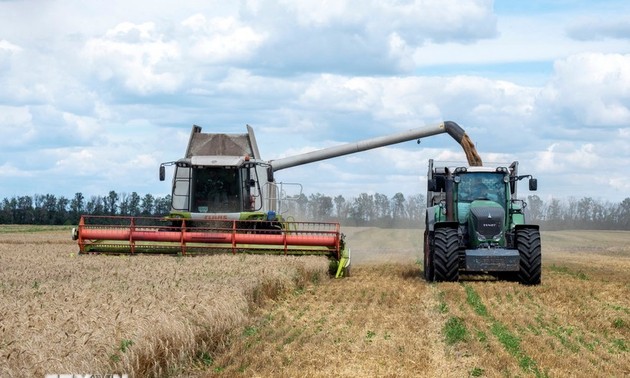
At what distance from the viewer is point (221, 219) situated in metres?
22.5

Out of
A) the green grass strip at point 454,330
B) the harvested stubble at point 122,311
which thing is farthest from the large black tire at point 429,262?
the green grass strip at point 454,330

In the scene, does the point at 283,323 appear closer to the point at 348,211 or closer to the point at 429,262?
the point at 429,262

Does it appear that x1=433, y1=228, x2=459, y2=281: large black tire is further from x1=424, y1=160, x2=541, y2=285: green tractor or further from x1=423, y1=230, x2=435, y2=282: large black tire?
x1=423, y1=230, x2=435, y2=282: large black tire

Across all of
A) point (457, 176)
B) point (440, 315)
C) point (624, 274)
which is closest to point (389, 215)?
point (624, 274)

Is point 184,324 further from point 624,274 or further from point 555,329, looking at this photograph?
point 624,274

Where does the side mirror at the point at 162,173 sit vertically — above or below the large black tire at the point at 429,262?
above

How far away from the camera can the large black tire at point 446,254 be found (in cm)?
1820

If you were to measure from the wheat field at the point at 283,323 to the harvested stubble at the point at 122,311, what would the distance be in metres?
0.02

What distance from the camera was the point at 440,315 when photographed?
44.5 ft

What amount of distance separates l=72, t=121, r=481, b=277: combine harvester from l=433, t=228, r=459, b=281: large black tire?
2.82m

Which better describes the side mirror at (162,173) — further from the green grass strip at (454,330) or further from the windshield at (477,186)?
the green grass strip at (454,330)

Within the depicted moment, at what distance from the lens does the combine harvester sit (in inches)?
821

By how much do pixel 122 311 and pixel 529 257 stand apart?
34.9 feet

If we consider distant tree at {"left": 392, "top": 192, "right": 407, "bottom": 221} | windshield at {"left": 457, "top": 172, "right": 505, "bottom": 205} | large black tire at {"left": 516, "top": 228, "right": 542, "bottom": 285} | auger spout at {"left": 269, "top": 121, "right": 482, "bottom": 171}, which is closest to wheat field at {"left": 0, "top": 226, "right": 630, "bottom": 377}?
large black tire at {"left": 516, "top": 228, "right": 542, "bottom": 285}
